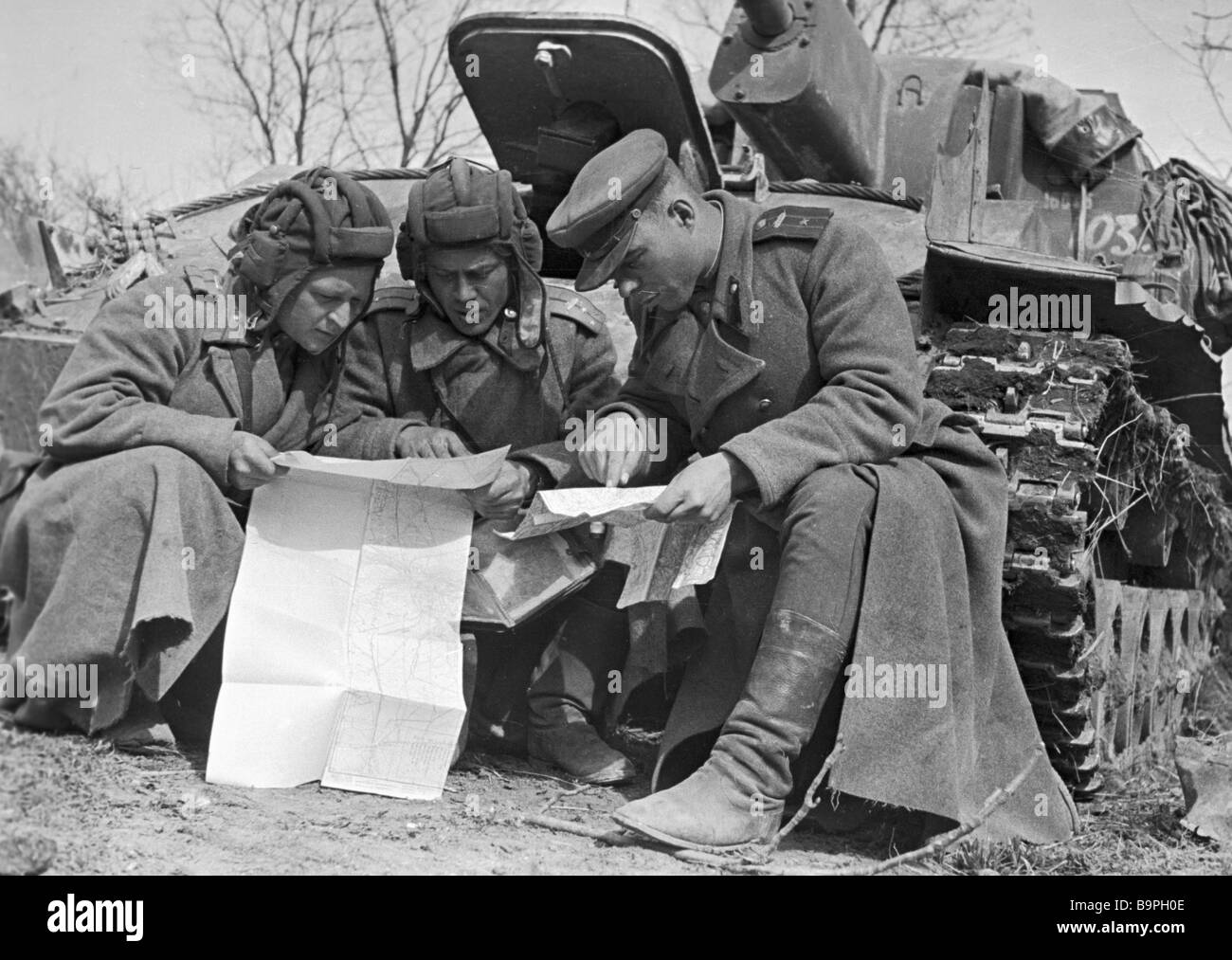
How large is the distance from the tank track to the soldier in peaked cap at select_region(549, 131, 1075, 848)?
19.0 inches

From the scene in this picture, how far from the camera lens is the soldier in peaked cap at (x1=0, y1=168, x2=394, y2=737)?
148 inches

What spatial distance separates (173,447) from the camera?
389 centimetres

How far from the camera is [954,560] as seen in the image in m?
3.81

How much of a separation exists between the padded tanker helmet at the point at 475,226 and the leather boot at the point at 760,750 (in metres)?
Result: 1.30

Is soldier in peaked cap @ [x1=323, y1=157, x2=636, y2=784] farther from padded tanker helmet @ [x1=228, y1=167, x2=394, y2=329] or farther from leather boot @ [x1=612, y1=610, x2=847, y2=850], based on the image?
leather boot @ [x1=612, y1=610, x2=847, y2=850]

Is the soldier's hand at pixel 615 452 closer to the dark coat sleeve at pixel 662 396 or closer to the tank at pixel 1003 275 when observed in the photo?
the dark coat sleeve at pixel 662 396

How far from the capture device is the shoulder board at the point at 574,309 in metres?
4.50

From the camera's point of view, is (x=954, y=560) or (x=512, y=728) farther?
(x=512, y=728)

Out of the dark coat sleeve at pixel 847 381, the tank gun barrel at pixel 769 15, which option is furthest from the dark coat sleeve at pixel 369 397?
the tank gun barrel at pixel 769 15

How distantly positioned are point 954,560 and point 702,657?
29.1 inches

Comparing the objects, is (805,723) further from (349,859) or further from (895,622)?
(349,859)

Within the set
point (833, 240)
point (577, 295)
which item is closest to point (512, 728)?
point (577, 295)

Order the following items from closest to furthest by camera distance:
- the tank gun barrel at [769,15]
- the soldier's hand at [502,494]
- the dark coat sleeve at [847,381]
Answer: the dark coat sleeve at [847,381] < the soldier's hand at [502,494] < the tank gun barrel at [769,15]

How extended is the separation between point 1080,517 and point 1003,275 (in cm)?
106
